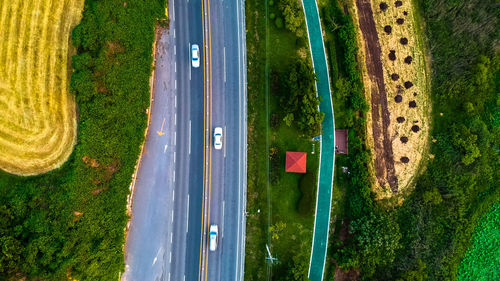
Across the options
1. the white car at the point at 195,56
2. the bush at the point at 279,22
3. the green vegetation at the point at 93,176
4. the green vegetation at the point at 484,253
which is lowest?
the green vegetation at the point at 484,253

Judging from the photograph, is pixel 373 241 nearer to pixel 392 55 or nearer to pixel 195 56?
pixel 392 55

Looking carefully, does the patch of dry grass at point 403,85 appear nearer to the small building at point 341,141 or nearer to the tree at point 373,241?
the small building at point 341,141

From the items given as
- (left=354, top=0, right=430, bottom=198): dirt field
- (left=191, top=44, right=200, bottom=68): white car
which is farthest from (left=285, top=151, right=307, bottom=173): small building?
(left=191, top=44, right=200, bottom=68): white car

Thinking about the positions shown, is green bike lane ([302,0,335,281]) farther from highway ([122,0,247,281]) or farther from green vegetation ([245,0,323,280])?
highway ([122,0,247,281])

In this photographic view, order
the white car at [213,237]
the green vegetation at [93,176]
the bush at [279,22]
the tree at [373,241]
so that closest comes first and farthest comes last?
the green vegetation at [93,176]
the tree at [373,241]
the white car at [213,237]
the bush at [279,22]

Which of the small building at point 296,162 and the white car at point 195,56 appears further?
the white car at point 195,56

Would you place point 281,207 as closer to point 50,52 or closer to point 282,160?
point 282,160

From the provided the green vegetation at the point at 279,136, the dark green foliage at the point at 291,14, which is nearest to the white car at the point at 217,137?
the green vegetation at the point at 279,136
